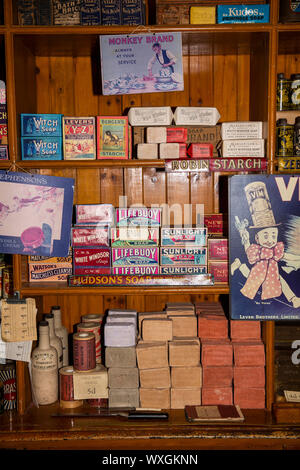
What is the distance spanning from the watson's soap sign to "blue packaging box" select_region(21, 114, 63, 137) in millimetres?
258

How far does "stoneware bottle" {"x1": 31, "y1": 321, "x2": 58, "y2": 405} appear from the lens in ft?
5.81

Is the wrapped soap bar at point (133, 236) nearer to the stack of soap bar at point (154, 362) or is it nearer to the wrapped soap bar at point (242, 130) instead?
the stack of soap bar at point (154, 362)

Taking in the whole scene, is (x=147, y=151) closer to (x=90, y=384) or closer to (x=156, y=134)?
(x=156, y=134)

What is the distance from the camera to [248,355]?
1.73 m

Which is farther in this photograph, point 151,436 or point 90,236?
point 90,236

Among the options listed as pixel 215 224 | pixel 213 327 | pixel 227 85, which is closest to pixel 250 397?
pixel 213 327

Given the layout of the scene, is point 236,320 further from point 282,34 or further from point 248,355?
point 282,34

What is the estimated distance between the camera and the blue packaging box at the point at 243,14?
1.63 m

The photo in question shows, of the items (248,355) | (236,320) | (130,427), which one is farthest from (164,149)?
(130,427)

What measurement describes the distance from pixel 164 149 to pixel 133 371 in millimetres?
959

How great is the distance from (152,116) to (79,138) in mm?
330

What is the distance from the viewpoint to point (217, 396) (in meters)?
1.76

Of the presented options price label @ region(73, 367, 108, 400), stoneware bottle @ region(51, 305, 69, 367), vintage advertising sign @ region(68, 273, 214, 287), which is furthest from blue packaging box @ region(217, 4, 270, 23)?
price label @ region(73, 367, 108, 400)

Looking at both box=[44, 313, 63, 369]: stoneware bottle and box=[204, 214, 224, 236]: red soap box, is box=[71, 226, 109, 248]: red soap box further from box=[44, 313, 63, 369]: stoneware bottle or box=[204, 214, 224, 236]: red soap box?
box=[204, 214, 224, 236]: red soap box
